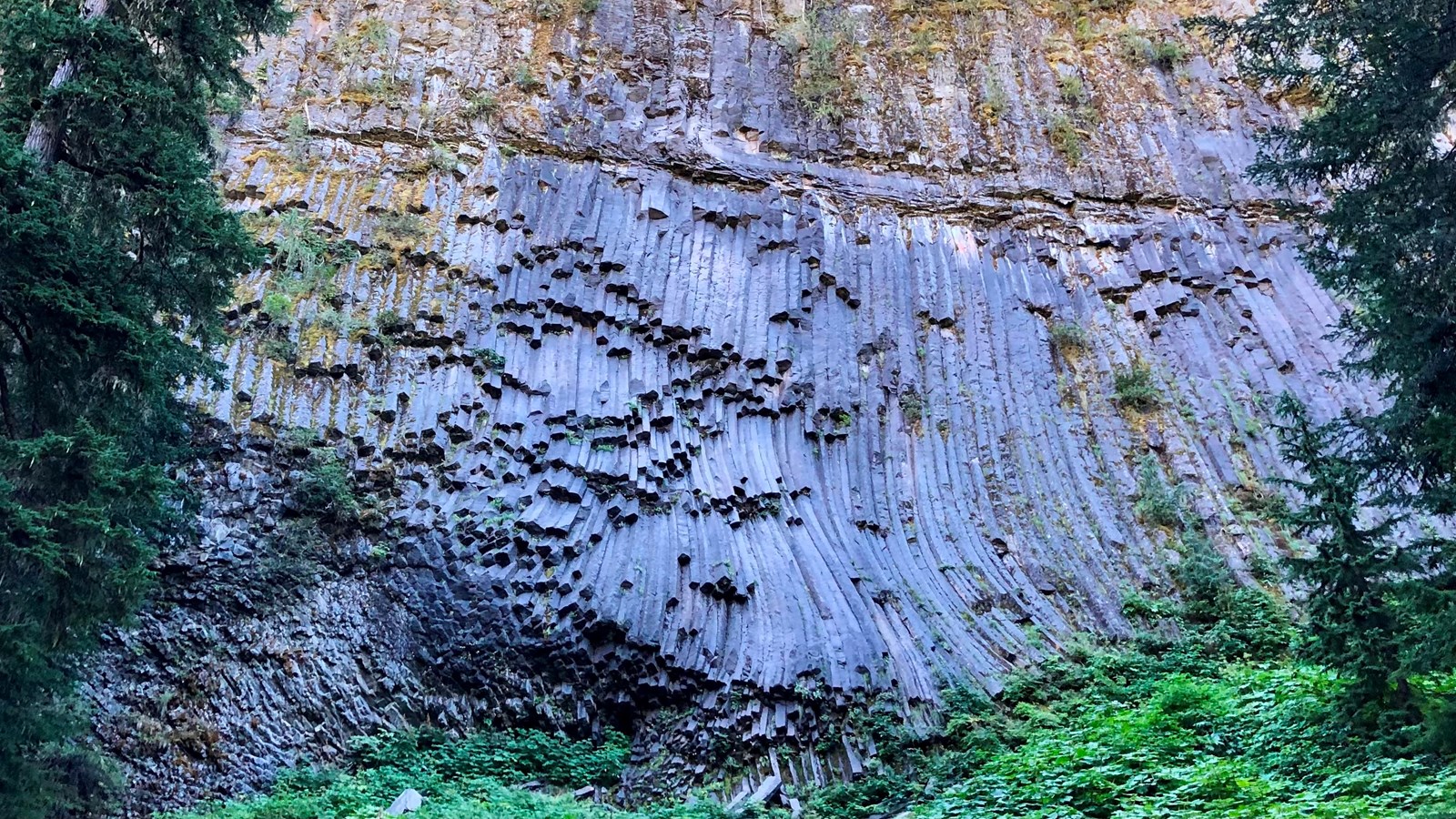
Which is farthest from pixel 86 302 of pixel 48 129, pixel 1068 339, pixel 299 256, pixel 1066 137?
pixel 1066 137

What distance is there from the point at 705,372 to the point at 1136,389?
6278mm

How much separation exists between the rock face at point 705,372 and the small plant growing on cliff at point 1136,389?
0.05m

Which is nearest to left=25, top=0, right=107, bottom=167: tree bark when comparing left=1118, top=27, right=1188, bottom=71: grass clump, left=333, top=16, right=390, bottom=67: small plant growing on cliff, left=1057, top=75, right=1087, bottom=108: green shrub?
left=333, top=16, right=390, bottom=67: small plant growing on cliff

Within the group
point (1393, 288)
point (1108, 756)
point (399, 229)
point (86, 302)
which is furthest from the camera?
point (399, 229)

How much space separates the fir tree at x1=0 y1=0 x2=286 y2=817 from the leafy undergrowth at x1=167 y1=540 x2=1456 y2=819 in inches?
99.0

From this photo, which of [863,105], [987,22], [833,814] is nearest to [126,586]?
[833,814]

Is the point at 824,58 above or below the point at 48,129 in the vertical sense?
above

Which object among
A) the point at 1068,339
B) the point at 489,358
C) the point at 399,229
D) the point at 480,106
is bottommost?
the point at 489,358

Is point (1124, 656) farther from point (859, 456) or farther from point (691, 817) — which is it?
point (691, 817)

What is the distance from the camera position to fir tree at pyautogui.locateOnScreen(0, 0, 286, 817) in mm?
7242

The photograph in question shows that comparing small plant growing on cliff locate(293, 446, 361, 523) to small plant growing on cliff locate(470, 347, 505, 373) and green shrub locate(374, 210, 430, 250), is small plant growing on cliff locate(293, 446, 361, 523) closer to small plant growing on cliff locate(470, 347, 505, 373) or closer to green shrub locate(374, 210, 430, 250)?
small plant growing on cliff locate(470, 347, 505, 373)

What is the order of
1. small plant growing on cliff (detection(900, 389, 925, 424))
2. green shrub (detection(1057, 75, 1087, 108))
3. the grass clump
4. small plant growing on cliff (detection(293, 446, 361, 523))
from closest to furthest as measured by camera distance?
small plant growing on cliff (detection(293, 446, 361, 523)), small plant growing on cliff (detection(900, 389, 925, 424)), green shrub (detection(1057, 75, 1087, 108)), the grass clump

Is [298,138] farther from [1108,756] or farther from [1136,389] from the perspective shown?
[1108,756]

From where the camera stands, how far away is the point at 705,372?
15.9m
